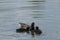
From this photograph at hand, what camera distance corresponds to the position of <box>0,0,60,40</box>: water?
2.40 m

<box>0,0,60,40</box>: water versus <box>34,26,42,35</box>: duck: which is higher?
<box>0,0,60,40</box>: water

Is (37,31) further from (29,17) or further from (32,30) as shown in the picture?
(29,17)

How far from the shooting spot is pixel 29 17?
115 inches

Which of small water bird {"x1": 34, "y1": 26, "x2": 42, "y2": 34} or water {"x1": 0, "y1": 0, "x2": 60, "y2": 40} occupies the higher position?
water {"x1": 0, "y1": 0, "x2": 60, "y2": 40}

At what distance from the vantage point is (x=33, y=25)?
2.49 metres

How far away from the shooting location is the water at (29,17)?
7.87ft

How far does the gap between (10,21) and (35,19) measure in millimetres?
290

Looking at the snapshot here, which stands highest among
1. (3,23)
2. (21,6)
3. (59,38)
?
(21,6)

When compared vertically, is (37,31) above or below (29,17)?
below

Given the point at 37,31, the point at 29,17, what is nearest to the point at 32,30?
the point at 37,31

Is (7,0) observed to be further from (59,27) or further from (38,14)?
(59,27)

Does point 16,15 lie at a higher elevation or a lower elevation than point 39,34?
higher

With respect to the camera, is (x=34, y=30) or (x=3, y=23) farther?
Answer: (x=3, y=23)

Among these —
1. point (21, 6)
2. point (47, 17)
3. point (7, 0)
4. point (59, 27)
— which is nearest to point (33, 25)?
point (59, 27)
